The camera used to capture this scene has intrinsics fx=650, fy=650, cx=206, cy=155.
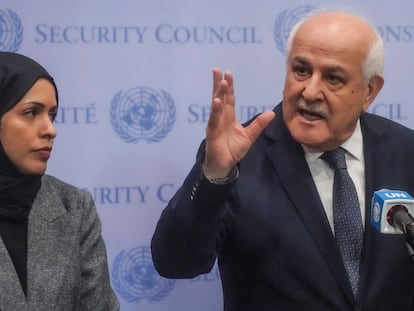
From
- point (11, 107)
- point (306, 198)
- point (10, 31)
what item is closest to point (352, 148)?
point (306, 198)

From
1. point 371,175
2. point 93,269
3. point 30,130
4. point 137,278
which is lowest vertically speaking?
point 137,278

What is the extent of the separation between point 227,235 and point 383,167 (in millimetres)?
460

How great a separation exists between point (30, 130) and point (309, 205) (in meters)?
0.72

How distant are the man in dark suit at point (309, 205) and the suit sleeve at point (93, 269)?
18 cm

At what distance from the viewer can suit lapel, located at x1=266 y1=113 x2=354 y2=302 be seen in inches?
63.9

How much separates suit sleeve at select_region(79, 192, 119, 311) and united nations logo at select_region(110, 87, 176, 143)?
1.33ft

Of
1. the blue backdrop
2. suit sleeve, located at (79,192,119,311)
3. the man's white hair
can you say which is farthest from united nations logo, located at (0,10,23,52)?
the man's white hair

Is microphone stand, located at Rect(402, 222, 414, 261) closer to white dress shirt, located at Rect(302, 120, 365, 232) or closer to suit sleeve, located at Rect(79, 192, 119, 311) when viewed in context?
white dress shirt, located at Rect(302, 120, 365, 232)

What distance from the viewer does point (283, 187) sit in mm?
1682

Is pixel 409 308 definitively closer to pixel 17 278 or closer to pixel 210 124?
pixel 210 124

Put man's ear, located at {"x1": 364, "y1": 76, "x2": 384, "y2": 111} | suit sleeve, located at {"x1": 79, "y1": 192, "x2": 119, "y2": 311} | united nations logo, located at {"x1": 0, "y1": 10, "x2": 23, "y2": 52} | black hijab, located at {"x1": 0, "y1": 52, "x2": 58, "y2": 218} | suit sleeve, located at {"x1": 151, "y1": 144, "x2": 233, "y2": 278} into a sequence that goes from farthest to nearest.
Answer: united nations logo, located at {"x1": 0, "y1": 10, "x2": 23, "y2": 52}
man's ear, located at {"x1": 364, "y1": 76, "x2": 384, "y2": 111}
suit sleeve, located at {"x1": 79, "y1": 192, "x2": 119, "y2": 311}
black hijab, located at {"x1": 0, "y1": 52, "x2": 58, "y2": 218}
suit sleeve, located at {"x1": 151, "y1": 144, "x2": 233, "y2": 278}

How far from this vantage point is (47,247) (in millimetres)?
1652

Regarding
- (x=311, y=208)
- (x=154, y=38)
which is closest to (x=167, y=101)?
(x=154, y=38)

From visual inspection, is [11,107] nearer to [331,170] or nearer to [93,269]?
[93,269]
